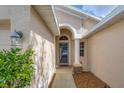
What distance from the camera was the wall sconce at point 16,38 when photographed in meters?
3.98

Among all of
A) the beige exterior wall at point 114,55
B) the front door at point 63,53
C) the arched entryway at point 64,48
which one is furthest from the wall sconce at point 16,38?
the front door at point 63,53

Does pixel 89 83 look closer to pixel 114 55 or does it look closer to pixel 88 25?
pixel 114 55

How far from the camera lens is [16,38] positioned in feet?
13.1

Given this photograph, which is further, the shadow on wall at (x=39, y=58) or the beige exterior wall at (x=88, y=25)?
the beige exterior wall at (x=88, y=25)

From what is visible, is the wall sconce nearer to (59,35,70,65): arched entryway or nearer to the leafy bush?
the leafy bush

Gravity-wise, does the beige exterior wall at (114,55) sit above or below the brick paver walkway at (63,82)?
above

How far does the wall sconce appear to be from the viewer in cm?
398

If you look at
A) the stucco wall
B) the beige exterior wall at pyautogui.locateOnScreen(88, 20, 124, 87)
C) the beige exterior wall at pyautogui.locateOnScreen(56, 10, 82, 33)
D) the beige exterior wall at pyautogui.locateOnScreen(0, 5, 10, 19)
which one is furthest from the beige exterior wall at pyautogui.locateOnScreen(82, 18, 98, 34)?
the beige exterior wall at pyautogui.locateOnScreen(0, 5, 10, 19)

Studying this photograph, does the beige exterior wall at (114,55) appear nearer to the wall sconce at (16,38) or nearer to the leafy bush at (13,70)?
the wall sconce at (16,38)

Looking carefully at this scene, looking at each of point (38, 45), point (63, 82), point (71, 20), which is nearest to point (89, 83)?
point (63, 82)

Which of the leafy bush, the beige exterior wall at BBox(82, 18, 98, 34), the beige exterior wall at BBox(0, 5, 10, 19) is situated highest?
the beige exterior wall at BBox(82, 18, 98, 34)

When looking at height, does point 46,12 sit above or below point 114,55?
above

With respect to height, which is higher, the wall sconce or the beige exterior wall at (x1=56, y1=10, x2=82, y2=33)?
the beige exterior wall at (x1=56, y1=10, x2=82, y2=33)

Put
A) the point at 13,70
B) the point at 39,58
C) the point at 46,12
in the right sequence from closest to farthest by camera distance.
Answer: the point at 13,70
the point at 46,12
the point at 39,58
